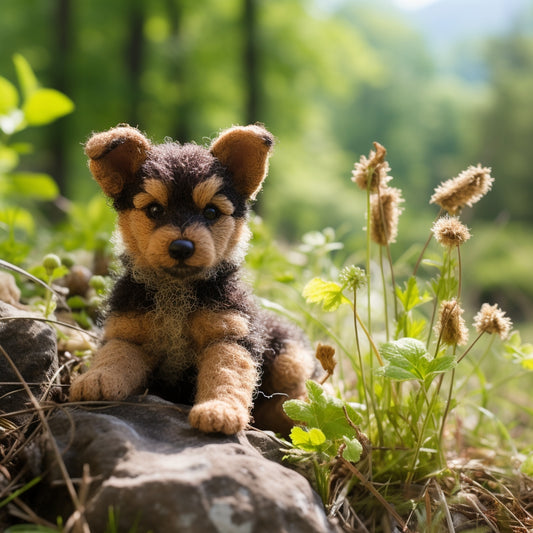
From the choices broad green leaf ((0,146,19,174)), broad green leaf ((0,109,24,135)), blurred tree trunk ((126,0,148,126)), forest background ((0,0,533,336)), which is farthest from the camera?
blurred tree trunk ((126,0,148,126))

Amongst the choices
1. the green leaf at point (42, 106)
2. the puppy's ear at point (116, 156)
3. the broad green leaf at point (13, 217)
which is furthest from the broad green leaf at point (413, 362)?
the green leaf at point (42, 106)

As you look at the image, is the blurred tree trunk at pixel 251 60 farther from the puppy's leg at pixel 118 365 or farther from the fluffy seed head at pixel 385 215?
the puppy's leg at pixel 118 365

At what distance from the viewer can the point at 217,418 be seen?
4.17 feet

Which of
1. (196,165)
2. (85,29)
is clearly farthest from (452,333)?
(85,29)

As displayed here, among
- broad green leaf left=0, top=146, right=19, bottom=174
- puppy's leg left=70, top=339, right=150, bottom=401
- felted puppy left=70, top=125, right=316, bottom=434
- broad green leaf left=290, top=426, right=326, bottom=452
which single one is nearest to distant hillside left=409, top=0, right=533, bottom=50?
broad green leaf left=0, top=146, right=19, bottom=174

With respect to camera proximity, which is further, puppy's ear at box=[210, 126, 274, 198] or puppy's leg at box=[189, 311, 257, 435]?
puppy's ear at box=[210, 126, 274, 198]

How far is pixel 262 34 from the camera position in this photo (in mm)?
8891

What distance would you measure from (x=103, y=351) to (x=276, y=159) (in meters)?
8.85

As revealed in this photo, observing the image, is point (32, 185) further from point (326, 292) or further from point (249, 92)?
point (249, 92)

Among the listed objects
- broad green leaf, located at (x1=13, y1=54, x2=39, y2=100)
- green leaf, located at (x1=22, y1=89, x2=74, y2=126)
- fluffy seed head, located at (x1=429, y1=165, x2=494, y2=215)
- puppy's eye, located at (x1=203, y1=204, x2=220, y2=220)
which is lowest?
puppy's eye, located at (x1=203, y1=204, x2=220, y2=220)

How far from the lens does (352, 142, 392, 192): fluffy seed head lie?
1575 millimetres

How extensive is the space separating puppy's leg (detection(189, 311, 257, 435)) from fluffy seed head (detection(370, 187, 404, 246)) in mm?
503

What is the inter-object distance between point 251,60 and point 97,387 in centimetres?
832

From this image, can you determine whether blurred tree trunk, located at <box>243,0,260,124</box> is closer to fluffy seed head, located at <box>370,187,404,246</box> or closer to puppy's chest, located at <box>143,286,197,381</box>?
fluffy seed head, located at <box>370,187,404,246</box>
